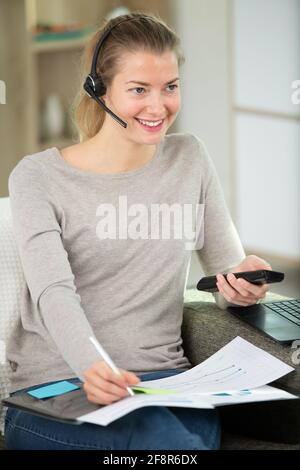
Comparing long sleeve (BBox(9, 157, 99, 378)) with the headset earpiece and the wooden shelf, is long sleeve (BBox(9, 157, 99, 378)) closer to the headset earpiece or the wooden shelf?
the headset earpiece

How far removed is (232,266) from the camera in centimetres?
159

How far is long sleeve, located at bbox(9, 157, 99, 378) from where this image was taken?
128cm

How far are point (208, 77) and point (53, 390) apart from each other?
2.87 metres

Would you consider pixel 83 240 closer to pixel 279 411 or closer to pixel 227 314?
pixel 227 314

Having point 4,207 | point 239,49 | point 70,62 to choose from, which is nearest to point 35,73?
point 70,62

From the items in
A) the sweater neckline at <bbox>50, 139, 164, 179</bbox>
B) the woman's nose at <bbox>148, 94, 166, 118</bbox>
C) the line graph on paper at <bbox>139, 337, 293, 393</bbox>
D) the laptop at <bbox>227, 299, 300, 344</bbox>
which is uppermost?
the woman's nose at <bbox>148, 94, 166, 118</bbox>

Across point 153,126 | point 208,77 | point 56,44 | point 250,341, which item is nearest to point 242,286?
point 250,341

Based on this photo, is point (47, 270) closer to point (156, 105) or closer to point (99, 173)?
point (99, 173)

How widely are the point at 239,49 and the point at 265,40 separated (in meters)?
0.15

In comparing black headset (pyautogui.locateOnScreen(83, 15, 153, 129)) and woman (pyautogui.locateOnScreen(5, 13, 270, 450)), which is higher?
black headset (pyautogui.locateOnScreen(83, 15, 153, 129))

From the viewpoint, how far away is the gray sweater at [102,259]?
4.63ft

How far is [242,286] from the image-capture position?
1.44 m

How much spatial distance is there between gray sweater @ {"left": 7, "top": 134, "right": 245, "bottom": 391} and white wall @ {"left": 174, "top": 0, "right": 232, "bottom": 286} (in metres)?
2.32

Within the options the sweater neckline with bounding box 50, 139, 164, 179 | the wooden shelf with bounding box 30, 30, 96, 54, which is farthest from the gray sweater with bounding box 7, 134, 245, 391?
the wooden shelf with bounding box 30, 30, 96, 54
